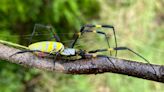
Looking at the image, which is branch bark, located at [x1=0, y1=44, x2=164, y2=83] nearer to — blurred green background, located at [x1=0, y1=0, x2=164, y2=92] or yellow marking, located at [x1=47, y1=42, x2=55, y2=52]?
yellow marking, located at [x1=47, y1=42, x2=55, y2=52]

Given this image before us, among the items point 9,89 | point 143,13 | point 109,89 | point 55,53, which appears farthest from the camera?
point 143,13

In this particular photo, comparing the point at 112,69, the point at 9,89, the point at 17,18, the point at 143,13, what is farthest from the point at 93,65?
the point at 143,13

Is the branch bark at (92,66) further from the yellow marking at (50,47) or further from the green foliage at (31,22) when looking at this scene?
the green foliage at (31,22)

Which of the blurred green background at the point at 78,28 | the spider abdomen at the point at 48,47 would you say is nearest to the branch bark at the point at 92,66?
the spider abdomen at the point at 48,47

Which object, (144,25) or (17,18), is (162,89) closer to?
(144,25)

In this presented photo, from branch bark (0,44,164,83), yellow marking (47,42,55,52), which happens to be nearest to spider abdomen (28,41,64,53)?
yellow marking (47,42,55,52)

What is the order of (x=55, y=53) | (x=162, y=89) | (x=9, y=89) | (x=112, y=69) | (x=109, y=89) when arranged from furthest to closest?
1. (x=109, y=89)
2. (x=9, y=89)
3. (x=162, y=89)
4. (x=55, y=53)
5. (x=112, y=69)

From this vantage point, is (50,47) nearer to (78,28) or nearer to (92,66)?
(92,66)
